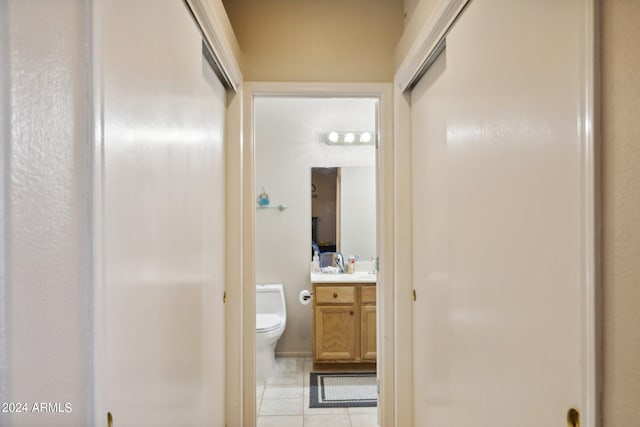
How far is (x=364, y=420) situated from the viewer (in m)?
2.45

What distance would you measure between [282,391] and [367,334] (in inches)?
32.0

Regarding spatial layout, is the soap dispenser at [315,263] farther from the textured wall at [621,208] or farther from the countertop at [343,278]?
the textured wall at [621,208]

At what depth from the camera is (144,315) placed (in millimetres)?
924

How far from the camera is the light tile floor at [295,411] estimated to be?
95.2 inches

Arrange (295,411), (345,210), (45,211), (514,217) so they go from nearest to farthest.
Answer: (45,211), (514,217), (295,411), (345,210)

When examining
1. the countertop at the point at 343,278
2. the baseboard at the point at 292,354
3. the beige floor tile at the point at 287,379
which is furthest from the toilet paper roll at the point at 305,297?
the beige floor tile at the point at 287,379

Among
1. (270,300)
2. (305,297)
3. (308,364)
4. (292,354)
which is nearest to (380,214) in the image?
(305,297)

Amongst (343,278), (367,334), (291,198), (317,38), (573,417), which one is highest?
(317,38)

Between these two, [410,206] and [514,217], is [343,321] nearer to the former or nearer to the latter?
[410,206]

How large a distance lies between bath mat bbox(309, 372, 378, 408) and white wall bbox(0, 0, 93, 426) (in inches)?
91.3

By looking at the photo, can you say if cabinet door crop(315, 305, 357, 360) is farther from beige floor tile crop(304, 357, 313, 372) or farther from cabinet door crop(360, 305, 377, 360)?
beige floor tile crop(304, 357, 313, 372)

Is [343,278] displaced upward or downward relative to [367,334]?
upward

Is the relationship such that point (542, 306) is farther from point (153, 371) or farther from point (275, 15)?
point (275, 15)

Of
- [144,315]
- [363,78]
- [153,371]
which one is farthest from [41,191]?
[363,78]
